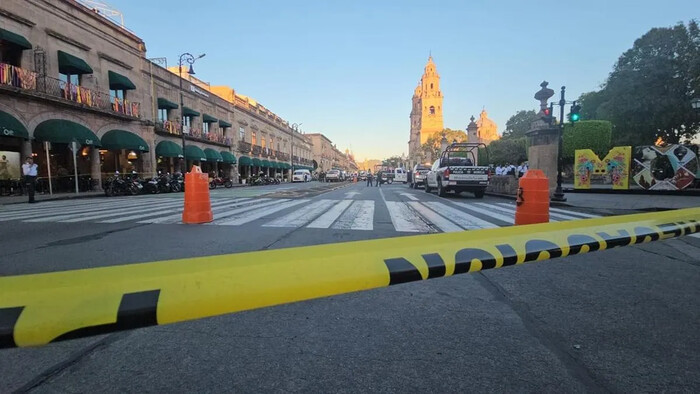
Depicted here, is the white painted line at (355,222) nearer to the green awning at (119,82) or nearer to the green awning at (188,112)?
the green awning at (119,82)

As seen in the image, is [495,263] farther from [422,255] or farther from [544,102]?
[544,102]

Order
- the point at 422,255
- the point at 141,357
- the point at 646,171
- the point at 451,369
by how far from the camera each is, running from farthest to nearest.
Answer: the point at 646,171 < the point at 141,357 < the point at 451,369 < the point at 422,255

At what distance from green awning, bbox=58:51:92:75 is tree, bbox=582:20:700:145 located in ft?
153

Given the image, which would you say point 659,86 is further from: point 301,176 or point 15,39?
point 15,39

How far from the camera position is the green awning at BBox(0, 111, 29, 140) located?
52.1 feet

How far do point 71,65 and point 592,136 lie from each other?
49.0 metres

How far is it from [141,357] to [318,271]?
5.37 ft

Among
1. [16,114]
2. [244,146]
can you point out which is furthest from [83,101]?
[244,146]

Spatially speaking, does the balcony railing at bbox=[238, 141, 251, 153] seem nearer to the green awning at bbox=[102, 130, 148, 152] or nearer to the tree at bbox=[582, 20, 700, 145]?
the green awning at bbox=[102, 130, 148, 152]

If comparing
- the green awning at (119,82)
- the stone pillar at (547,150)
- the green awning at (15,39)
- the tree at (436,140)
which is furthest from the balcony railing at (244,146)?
the tree at (436,140)

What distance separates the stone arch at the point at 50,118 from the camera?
58.7 feet

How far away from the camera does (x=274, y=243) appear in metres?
5.37

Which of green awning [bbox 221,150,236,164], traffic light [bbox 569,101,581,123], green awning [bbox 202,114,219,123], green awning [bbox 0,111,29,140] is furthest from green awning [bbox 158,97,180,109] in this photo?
traffic light [bbox 569,101,581,123]

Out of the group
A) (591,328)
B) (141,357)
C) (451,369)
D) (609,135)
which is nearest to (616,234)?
(591,328)
